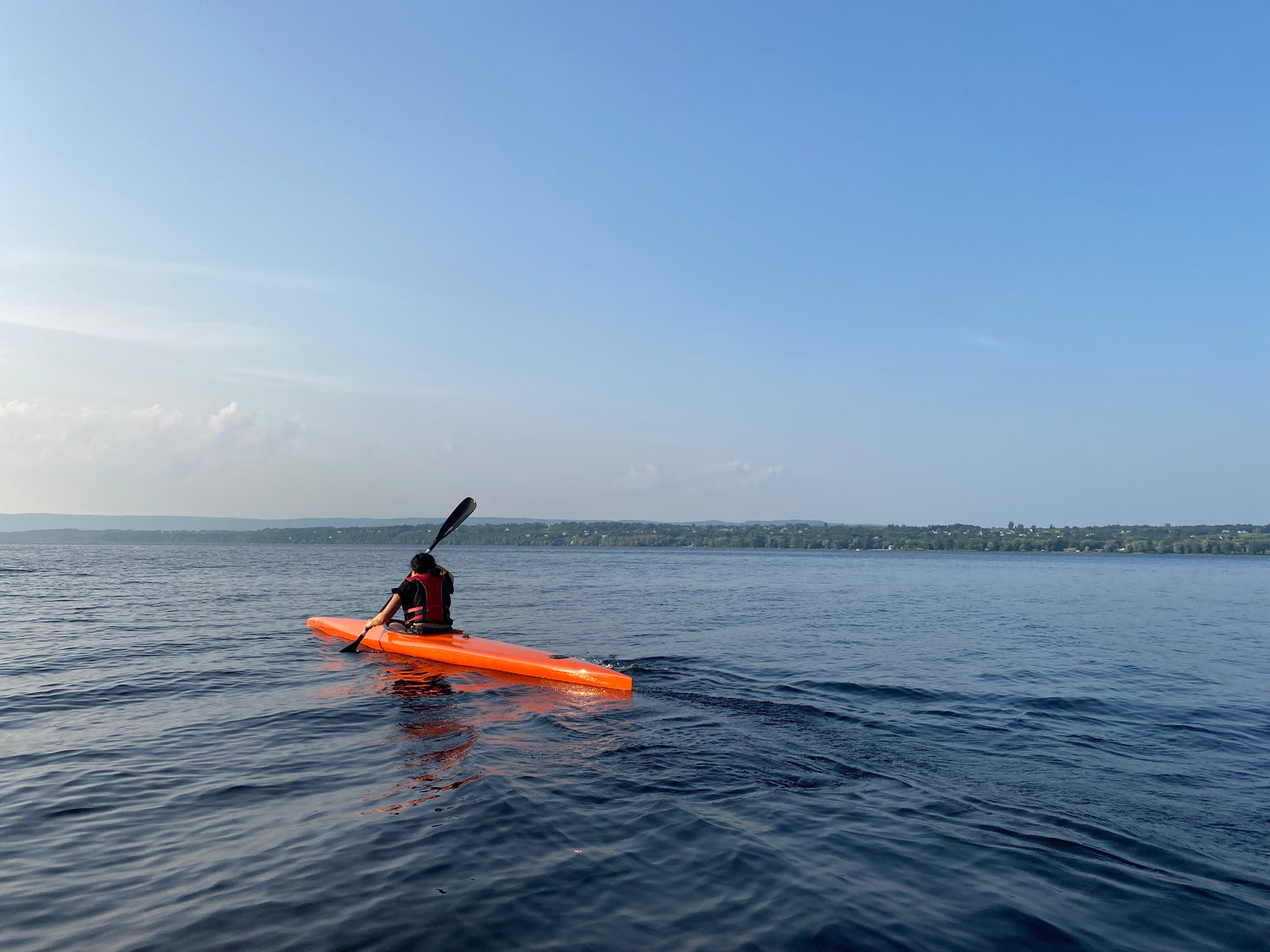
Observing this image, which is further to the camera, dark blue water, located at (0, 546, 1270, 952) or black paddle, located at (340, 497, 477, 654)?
black paddle, located at (340, 497, 477, 654)

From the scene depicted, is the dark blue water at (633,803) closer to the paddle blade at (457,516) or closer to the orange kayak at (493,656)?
the orange kayak at (493,656)

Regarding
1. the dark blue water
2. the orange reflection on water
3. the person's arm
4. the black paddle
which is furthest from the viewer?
the black paddle

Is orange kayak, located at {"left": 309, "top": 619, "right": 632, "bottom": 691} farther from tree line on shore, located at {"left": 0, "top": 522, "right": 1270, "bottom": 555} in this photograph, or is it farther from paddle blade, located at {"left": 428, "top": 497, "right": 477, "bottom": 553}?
tree line on shore, located at {"left": 0, "top": 522, "right": 1270, "bottom": 555}

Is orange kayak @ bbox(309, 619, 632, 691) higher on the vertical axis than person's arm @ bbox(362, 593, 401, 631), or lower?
lower

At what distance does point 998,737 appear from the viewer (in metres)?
9.62

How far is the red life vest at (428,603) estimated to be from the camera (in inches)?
539

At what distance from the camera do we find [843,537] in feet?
468

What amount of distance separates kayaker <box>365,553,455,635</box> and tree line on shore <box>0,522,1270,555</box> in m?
119

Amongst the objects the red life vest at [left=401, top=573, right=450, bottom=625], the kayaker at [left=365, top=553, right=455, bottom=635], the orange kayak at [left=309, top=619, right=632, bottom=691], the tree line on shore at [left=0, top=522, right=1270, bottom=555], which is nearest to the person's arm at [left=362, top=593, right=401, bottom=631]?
the kayaker at [left=365, top=553, right=455, bottom=635]

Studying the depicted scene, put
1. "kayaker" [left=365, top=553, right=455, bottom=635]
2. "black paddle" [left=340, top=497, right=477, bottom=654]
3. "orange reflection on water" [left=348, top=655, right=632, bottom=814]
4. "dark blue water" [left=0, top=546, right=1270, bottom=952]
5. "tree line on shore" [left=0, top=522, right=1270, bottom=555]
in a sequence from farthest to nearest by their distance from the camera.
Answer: "tree line on shore" [left=0, top=522, right=1270, bottom=555], "black paddle" [left=340, top=497, right=477, bottom=654], "kayaker" [left=365, top=553, right=455, bottom=635], "orange reflection on water" [left=348, top=655, right=632, bottom=814], "dark blue water" [left=0, top=546, right=1270, bottom=952]

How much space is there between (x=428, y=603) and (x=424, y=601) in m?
0.09

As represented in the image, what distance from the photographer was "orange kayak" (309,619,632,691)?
460 inches

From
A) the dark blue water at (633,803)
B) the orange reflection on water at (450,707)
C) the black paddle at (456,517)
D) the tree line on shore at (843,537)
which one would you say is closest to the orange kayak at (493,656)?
the orange reflection on water at (450,707)

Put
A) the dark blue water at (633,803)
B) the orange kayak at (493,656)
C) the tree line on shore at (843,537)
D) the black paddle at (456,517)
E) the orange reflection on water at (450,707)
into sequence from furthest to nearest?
the tree line on shore at (843,537) → the black paddle at (456,517) → the orange kayak at (493,656) → the orange reflection on water at (450,707) → the dark blue water at (633,803)
